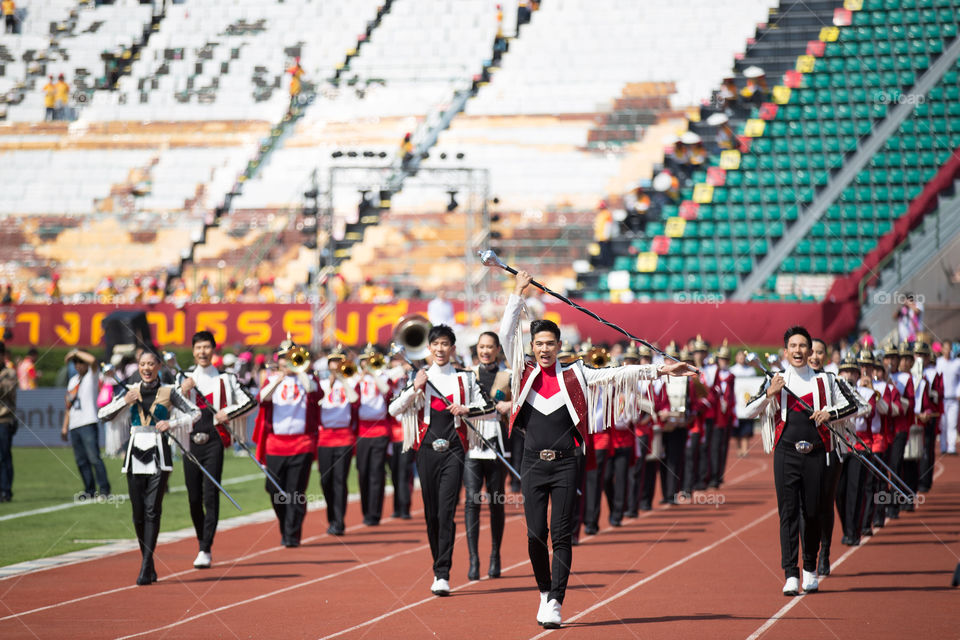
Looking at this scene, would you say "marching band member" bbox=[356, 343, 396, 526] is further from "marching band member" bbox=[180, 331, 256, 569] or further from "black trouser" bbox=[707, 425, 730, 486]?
"black trouser" bbox=[707, 425, 730, 486]

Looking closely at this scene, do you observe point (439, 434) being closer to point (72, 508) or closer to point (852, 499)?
point (852, 499)

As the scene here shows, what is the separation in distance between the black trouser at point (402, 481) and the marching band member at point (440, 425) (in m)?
5.05

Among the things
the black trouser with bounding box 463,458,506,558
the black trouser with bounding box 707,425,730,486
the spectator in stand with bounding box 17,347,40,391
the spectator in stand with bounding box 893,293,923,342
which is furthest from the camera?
the spectator in stand with bounding box 17,347,40,391

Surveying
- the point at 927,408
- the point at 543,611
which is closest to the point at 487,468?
the point at 543,611

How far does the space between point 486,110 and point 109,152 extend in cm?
1113

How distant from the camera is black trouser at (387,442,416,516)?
15.5m

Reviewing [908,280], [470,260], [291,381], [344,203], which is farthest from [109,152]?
[291,381]

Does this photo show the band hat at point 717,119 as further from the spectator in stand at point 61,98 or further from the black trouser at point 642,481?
the black trouser at point 642,481

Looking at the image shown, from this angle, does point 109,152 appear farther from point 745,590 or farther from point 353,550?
point 745,590

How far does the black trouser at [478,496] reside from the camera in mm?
10719

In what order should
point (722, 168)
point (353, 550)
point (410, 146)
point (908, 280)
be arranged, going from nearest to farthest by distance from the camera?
1. point (353, 550)
2. point (908, 280)
3. point (722, 168)
4. point (410, 146)

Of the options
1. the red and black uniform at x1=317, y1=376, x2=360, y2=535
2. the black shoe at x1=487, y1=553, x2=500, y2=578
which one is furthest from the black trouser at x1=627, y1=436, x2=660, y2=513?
the black shoe at x1=487, y1=553, x2=500, y2=578

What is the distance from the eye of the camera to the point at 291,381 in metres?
13.3

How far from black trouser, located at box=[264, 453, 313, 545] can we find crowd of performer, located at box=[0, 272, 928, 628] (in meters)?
0.02
